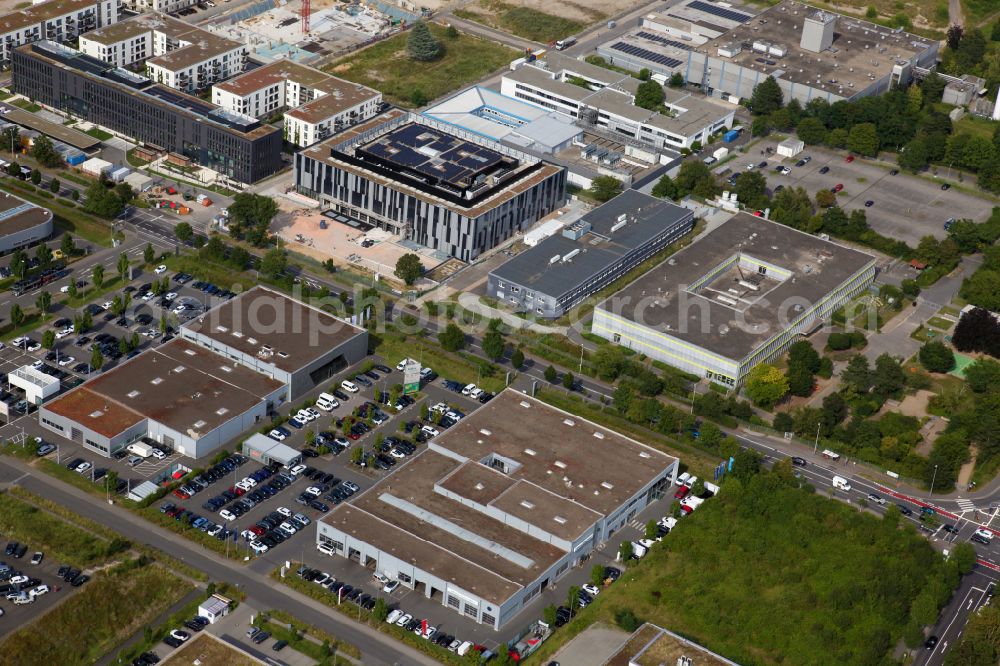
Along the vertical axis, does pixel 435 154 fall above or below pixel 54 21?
below

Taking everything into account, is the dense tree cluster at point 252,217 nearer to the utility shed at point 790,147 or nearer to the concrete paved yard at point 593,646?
the concrete paved yard at point 593,646

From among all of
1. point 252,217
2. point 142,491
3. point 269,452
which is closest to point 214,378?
point 269,452

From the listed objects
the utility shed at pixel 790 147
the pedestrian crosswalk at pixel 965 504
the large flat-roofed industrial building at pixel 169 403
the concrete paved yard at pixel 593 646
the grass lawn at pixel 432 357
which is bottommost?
the concrete paved yard at pixel 593 646

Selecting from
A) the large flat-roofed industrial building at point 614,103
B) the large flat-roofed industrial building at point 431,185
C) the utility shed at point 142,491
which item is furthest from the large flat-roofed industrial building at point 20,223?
the large flat-roofed industrial building at point 614,103

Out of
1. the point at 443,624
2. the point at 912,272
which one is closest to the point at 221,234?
the point at 443,624

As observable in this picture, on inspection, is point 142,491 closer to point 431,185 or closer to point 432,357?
point 432,357

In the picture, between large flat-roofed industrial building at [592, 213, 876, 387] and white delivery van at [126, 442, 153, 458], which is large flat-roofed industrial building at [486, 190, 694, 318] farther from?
white delivery van at [126, 442, 153, 458]
